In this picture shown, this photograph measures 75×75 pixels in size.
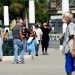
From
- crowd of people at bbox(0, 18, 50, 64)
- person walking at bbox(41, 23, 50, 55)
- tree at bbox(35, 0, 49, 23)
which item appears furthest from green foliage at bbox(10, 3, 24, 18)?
person walking at bbox(41, 23, 50, 55)

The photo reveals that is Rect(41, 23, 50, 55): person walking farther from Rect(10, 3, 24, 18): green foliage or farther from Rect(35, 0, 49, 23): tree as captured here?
Rect(35, 0, 49, 23): tree

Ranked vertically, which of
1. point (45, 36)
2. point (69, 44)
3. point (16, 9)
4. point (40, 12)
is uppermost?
point (16, 9)

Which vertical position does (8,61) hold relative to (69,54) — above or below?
below

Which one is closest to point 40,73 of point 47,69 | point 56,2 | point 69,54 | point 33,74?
point 33,74

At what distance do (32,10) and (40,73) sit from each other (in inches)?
953

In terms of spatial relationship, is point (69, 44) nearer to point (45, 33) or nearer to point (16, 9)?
point (45, 33)

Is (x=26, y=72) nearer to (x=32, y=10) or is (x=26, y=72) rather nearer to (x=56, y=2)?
(x=32, y=10)

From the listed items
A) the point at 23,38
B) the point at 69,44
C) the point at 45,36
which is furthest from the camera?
the point at 45,36

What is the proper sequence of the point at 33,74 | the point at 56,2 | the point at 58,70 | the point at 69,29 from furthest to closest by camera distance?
the point at 56,2 → the point at 58,70 → the point at 33,74 → the point at 69,29

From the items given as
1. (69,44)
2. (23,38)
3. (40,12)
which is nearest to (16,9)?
(40,12)

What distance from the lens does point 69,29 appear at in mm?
11109

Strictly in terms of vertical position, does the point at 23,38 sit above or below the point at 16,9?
below

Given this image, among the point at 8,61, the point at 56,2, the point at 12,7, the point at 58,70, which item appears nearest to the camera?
the point at 58,70

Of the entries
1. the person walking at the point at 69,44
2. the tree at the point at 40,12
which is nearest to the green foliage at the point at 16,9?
the tree at the point at 40,12
